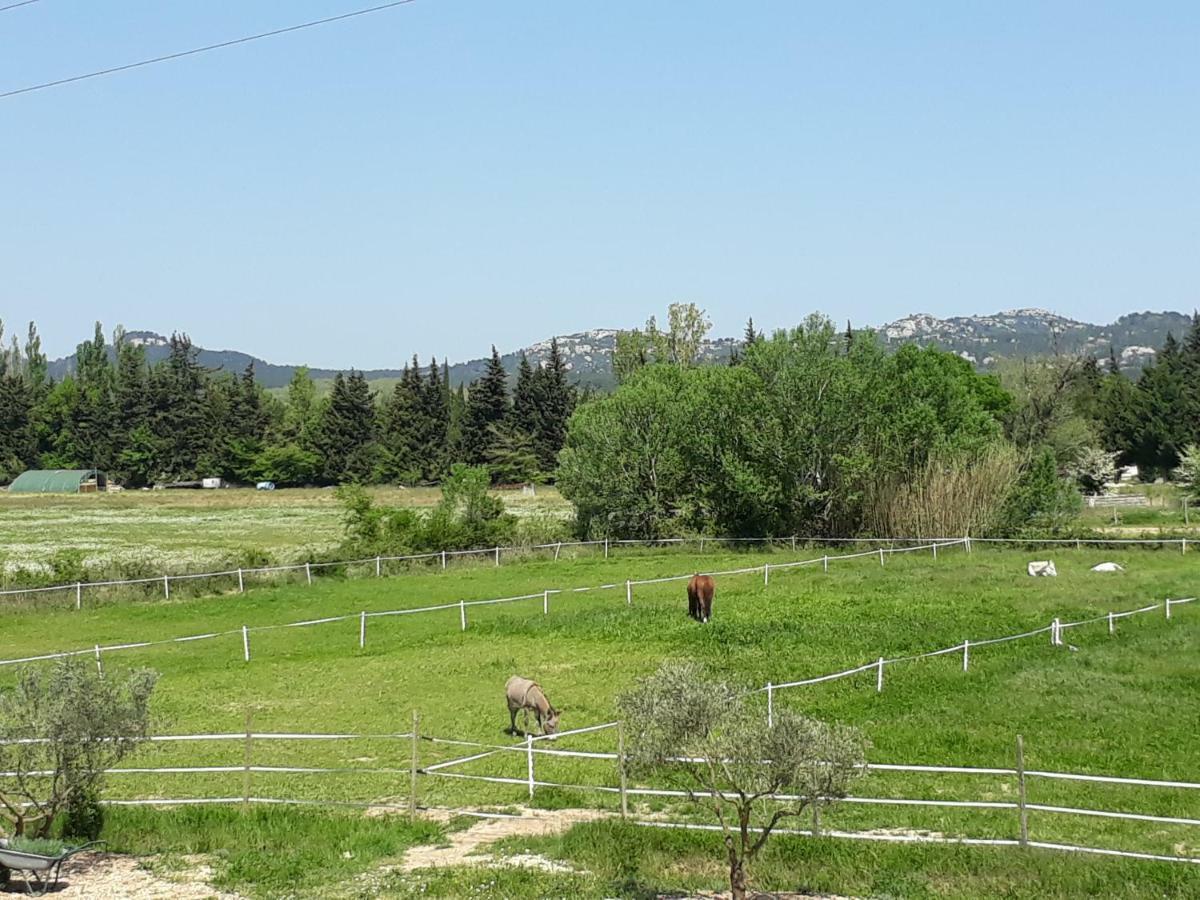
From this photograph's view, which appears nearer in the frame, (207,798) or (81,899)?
(81,899)

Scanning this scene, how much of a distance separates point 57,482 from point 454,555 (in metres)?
79.9

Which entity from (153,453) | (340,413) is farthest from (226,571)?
(153,453)

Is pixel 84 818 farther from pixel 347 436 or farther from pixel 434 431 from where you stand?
pixel 347 436

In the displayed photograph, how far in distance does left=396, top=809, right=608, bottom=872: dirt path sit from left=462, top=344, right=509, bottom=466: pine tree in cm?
9687

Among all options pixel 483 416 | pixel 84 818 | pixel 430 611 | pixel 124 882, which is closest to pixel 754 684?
pixel 84 818

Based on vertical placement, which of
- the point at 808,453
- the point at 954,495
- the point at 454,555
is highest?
the point at 808,453

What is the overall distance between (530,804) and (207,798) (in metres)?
5.21

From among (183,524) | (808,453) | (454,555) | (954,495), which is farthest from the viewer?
(183,524)

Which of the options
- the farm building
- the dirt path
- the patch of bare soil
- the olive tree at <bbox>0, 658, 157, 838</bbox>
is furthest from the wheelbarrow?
the farm building

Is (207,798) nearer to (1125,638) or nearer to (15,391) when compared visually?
(1125,638)

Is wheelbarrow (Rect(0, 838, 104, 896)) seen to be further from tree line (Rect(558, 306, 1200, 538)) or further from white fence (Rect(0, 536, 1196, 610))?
tree line (Rect(558, 306, 1200, 538))

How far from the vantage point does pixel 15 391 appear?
426 ft

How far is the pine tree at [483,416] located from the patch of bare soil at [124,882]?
322 feet

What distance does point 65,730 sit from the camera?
15.6 meters
